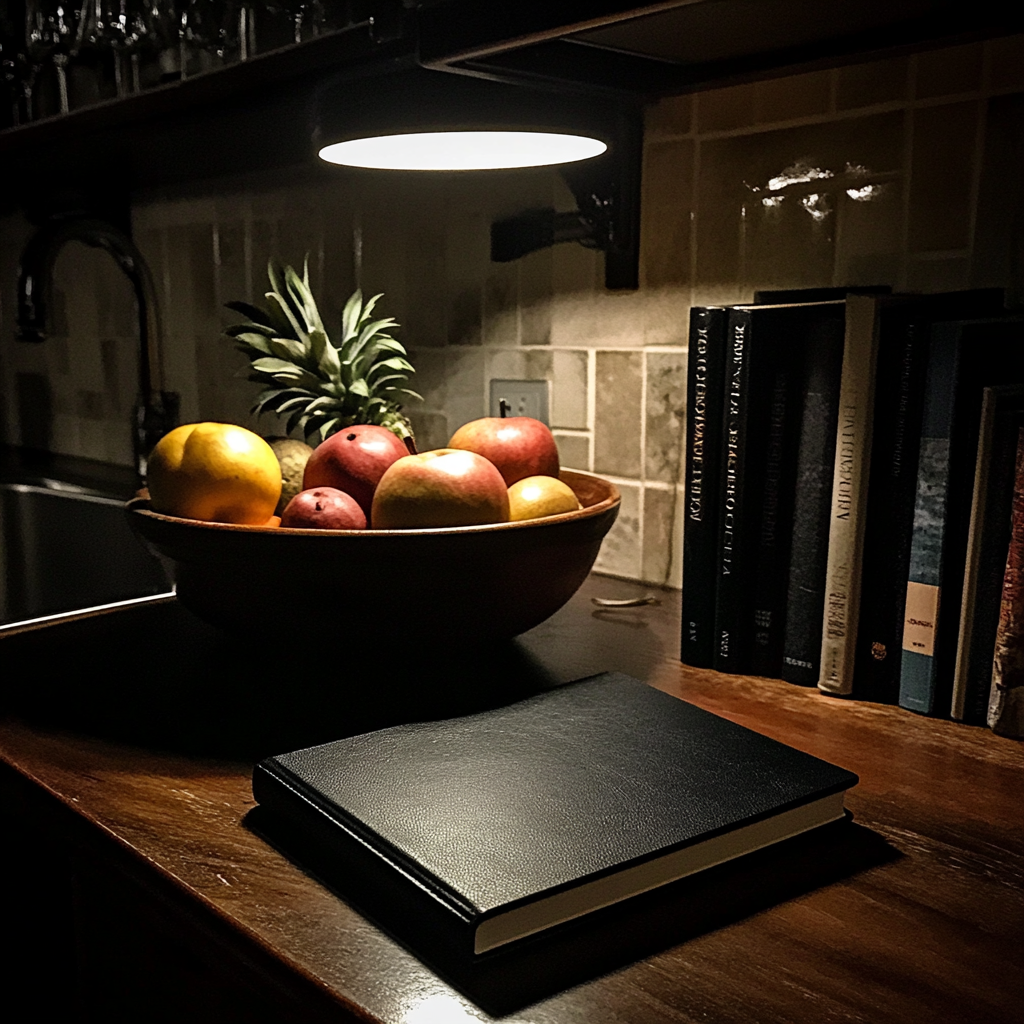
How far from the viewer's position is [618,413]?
1.22m

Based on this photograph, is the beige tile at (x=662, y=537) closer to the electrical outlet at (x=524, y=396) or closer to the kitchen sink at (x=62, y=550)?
the electrical outlet at (x=524, y=396)

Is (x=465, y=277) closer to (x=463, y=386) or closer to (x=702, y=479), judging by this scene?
(x=463, y=386)

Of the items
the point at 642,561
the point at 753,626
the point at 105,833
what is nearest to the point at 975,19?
the point at 753,626

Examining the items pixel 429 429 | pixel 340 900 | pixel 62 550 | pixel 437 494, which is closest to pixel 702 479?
pixel 437 494

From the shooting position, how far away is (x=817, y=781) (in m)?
0.61

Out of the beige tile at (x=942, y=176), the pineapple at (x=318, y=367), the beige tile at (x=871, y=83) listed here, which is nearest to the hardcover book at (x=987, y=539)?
the beige tile at (x=942, y=176)

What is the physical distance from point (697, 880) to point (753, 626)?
0.38 metres

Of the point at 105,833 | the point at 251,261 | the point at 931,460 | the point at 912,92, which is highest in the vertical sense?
the point at 912,92

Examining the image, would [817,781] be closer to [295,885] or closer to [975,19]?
[295,885]

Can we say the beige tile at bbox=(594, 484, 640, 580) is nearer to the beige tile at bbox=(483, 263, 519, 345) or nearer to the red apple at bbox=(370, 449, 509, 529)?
the beige tile at bbox=(483, 263, 519, 345)

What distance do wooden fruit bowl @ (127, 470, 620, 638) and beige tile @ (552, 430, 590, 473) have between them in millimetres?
420

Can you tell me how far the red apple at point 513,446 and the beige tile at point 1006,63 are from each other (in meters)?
0.48

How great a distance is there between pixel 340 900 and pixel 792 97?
84cm

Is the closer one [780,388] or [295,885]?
[295,885]
